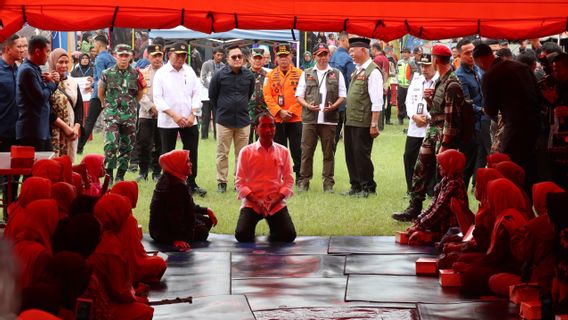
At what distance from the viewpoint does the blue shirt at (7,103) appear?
12000mm

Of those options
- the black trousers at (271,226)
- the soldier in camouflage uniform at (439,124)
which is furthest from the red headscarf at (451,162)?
the black trousers at (271,226)

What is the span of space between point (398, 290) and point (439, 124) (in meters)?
3.51

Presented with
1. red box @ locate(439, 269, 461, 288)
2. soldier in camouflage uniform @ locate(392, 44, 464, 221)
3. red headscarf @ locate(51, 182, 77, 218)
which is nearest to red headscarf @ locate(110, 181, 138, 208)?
red headscarf @ locate(51, 182, 77, 218)

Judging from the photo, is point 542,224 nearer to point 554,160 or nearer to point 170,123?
point 554,160

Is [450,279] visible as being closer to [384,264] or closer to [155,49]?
[384,264]

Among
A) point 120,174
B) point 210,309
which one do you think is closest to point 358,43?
point 120,174

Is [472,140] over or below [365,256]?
over

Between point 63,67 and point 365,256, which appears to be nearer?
point 365,256

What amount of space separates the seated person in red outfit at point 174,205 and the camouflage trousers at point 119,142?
14.0 ft

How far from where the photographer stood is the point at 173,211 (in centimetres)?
1055

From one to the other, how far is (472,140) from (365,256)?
9.21 feet

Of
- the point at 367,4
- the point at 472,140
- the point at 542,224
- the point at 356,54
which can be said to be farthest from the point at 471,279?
the point at 356,54

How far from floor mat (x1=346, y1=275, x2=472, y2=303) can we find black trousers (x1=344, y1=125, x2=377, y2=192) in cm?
513

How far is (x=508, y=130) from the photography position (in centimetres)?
1073
